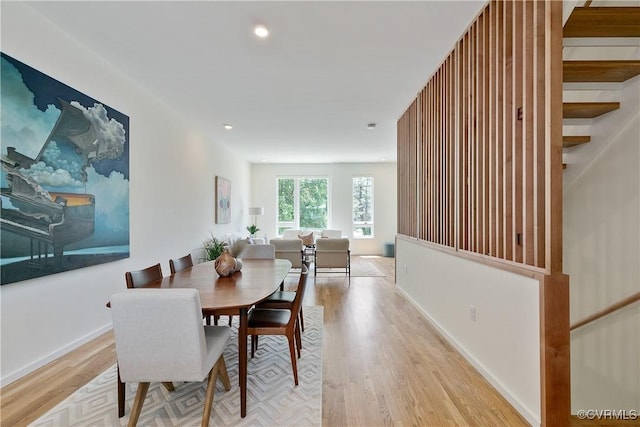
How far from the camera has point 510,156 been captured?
2.01 metres

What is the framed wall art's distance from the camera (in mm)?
6184

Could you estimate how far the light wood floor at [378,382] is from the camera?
71.6 inches

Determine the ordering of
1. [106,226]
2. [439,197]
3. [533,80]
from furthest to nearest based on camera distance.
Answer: [439,197] → [106,226] → [533,80]

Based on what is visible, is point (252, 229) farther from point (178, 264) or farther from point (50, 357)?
point (50, 357)

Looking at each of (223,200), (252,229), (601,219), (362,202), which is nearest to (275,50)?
(601,219)

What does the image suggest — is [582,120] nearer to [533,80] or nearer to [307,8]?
[533,80]

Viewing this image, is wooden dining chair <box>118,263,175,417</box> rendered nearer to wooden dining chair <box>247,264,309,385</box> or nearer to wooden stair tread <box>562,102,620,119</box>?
wooden dining chair <box>247,264,309,385</box>

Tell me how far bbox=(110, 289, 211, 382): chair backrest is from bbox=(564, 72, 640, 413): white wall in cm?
291

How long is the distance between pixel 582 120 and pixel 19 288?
4.57 metres

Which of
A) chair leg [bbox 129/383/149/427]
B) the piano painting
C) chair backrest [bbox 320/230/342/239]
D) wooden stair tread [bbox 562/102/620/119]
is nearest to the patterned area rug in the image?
chair backrest [bbox 320/230/342/239]

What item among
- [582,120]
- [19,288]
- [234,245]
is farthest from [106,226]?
[582,120]

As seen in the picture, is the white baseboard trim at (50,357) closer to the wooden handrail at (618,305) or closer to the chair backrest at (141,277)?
the chair backrest at (141,277)

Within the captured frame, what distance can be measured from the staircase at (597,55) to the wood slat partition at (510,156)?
0.34 metres

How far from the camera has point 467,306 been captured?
8.36ft
